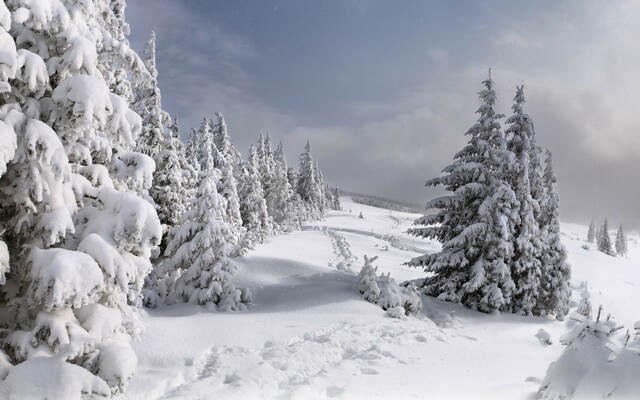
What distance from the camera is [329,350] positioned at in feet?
31.9

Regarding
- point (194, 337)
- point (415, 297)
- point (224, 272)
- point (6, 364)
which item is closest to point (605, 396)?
point (6, 364)

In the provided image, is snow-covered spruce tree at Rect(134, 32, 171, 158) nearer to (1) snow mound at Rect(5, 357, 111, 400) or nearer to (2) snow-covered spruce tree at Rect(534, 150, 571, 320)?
(1) snow mound at Rect(5, 357, 111, 400)

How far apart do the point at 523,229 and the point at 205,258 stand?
14.1 meters

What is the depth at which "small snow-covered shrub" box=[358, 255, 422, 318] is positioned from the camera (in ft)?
48.2

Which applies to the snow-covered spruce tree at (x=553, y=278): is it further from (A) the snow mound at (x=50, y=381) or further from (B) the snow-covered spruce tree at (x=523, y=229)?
(A) the snow mound at (x=50, y=381)

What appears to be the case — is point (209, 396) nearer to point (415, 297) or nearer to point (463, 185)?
point (415, 297)

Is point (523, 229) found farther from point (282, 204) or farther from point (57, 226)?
point (282, 204)

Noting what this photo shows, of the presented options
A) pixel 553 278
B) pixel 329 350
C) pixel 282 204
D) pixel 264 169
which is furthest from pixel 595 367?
pixel 282 204

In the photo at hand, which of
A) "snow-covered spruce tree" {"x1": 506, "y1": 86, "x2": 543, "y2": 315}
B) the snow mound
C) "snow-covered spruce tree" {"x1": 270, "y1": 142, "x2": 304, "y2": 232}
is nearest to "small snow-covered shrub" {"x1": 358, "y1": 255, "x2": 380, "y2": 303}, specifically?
"snow-covered spruce tree" {"x1": 506, "y1": 86, "x2": 543, "y2": 315}

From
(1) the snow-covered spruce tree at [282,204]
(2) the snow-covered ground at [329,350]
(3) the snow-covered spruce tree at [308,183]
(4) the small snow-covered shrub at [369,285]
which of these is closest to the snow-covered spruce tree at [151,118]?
(2) the snow-covered ground at [329,350]

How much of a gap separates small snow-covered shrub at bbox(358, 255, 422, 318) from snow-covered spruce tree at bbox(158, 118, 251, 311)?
14.3 ft

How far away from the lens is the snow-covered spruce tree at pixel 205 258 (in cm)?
1475

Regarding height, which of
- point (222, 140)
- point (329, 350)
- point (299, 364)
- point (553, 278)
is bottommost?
point (299, 364)

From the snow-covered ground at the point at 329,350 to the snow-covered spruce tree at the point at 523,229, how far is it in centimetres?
137
